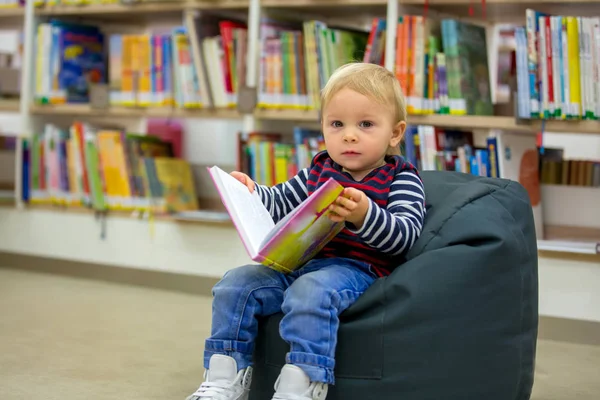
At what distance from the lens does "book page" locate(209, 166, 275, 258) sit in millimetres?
1574

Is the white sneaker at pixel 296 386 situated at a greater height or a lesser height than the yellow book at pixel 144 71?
lesser

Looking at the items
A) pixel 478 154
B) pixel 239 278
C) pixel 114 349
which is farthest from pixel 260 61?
pixel 239 278

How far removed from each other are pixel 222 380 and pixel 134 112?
2.22 m

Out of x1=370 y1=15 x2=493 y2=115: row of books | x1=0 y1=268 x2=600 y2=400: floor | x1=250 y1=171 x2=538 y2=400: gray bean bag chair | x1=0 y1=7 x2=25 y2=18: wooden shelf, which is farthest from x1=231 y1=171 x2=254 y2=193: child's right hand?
x1=0 y1=7 x2=25 y2=18: wooden shelf

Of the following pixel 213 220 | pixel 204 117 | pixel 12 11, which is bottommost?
pixel 213 220

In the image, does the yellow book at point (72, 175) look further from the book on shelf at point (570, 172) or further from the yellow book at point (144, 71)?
Answer: the book on shelf at point (570, 172)

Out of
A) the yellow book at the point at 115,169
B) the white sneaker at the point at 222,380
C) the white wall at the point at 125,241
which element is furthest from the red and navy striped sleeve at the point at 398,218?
the yellow book at the point at 115,169

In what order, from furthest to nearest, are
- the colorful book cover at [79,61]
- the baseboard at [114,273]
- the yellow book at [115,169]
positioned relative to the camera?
the colorful book cover at [79,61], the yellow book at [115,169], the baseboard at [114,273]

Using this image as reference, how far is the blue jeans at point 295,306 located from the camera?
1.58 metres

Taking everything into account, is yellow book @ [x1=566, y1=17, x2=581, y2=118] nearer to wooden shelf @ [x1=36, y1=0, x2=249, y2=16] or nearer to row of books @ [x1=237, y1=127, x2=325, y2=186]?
row of books @ [x1=237, y1=127, x2=325, y2=186]

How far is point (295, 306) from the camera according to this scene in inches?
62.7

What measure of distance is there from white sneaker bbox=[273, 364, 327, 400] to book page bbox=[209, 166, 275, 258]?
8.9 inches

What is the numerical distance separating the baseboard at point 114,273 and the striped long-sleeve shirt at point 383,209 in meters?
1.68

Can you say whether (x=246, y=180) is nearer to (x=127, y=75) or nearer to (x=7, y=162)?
(x=127, y=75)
